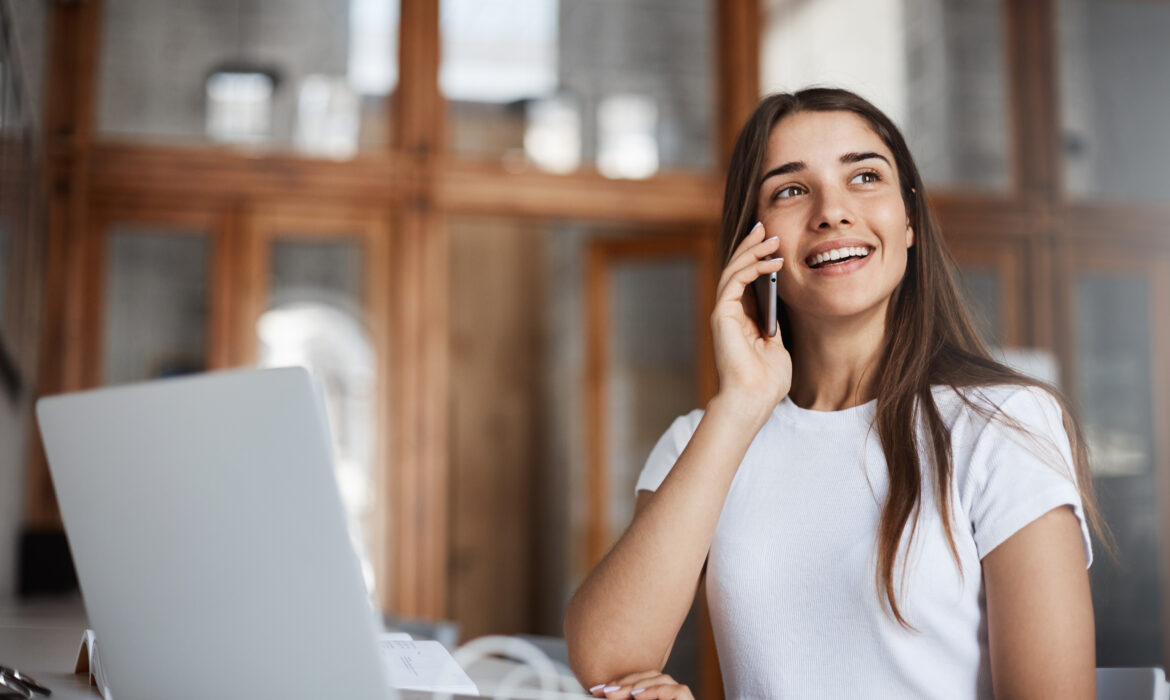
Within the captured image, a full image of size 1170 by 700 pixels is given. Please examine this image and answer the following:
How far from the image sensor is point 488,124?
4.39m

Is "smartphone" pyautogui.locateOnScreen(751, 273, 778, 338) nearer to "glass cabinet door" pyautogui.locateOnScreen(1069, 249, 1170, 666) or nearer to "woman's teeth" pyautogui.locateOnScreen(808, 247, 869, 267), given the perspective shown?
"woman's teeth" pyautogui.locateOnScreen(808, 247, 869, 267)

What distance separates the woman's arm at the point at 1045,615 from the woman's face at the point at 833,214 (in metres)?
0.40

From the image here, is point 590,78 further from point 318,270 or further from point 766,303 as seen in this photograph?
point 766,303

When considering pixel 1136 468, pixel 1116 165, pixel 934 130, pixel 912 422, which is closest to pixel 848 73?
pixel 934 130

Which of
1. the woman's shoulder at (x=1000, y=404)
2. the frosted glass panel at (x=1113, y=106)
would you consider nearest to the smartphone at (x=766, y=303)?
the woman's shoulder at (x=1000, y=404)

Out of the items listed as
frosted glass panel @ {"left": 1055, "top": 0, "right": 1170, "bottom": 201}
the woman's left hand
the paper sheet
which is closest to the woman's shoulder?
the woman's left hand

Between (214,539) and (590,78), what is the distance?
403 centimetres

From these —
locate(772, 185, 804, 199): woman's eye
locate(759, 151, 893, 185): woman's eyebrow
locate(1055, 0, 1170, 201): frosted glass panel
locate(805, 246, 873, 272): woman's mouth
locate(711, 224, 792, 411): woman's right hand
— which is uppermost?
locate(1055, 0, 1170, 201): frosted glass panel

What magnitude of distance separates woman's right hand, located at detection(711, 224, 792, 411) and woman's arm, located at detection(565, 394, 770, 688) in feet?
0.28

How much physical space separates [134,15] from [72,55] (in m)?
0.28

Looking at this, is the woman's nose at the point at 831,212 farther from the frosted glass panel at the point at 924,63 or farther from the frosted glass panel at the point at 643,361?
the frosted glass panel at the point at 924,63

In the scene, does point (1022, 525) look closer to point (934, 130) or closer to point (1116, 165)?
point (934, 130)

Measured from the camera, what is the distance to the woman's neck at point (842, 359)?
1523 mm

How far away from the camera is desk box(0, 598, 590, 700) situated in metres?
1.14
